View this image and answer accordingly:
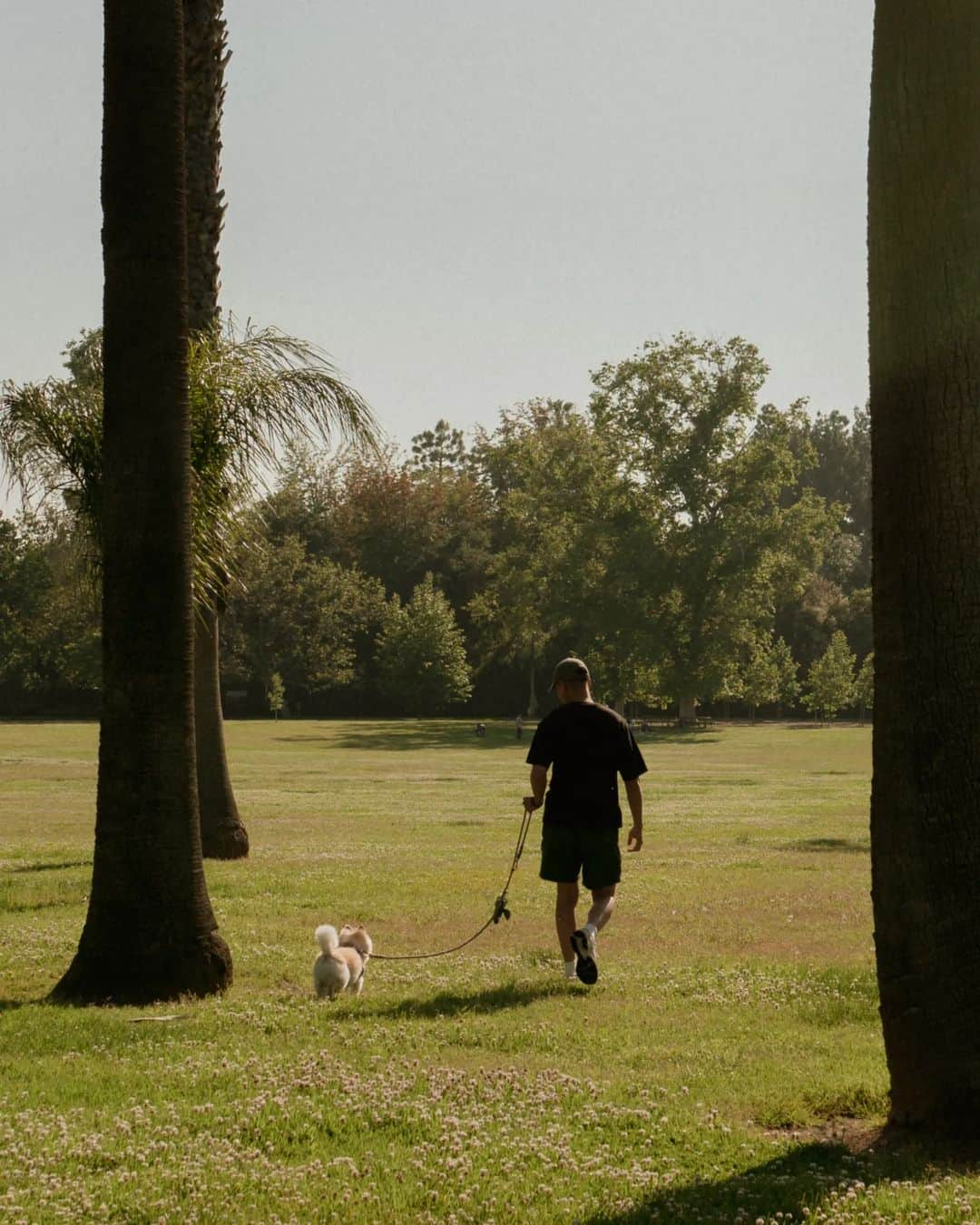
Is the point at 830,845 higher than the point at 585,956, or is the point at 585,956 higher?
the point at 585,956

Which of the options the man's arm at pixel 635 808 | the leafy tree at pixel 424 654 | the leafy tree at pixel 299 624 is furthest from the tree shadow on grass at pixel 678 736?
the man's arm at pixel 635 808

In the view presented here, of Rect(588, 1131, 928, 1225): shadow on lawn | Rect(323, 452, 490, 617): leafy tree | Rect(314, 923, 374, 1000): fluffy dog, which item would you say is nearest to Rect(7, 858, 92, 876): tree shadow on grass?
Rect(314, 923, 374, 1000): fluffy dog

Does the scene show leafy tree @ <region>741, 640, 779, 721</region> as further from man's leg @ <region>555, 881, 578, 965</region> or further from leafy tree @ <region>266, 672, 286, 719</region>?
man's leg @ <region>555, 881, 578, 965</region>

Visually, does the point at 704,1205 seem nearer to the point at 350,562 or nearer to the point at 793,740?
the point at 793,740

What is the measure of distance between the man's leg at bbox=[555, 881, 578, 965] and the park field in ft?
0.93

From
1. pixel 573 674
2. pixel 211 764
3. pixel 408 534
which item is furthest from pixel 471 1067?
pixel 408 534

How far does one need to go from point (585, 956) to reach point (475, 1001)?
85 cm

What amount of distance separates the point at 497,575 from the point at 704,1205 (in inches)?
3058

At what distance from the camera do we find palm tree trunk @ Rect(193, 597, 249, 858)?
18.1m

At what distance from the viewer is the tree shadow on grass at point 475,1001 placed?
9.06m

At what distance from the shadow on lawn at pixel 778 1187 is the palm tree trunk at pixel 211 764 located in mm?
12879

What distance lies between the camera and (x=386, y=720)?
272ft

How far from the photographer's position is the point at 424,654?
8494 centimetres

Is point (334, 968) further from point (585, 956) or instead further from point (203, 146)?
point (203, 146)
